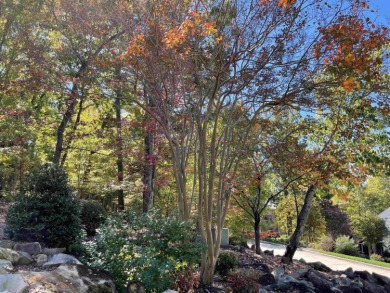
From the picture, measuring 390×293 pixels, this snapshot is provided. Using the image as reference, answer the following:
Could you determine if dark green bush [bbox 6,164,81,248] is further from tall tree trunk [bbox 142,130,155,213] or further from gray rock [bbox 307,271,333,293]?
gray rock [bbox 307,271,333,293]

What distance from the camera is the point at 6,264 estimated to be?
12.7ft

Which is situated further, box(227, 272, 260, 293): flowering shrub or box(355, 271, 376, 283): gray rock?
box(355, 271, 376, 283): gray rock

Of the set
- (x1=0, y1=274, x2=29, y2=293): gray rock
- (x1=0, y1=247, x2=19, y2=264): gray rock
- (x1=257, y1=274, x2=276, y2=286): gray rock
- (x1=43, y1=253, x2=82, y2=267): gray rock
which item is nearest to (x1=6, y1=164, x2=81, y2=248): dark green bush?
(x1=43, y1=253, x2=82, y2=267): gray rock

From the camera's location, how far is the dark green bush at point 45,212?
5365 millimetres

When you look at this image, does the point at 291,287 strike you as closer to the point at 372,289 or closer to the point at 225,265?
the point at 225,265

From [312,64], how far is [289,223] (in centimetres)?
2097

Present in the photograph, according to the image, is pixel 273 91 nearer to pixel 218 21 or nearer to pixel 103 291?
pixel 218 21

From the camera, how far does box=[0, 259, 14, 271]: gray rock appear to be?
3.81 meters

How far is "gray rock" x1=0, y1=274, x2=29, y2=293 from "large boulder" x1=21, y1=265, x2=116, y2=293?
8 centimetres

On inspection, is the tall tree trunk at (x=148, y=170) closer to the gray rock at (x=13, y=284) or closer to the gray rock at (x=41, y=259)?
the gray rock at (x=41, y=259)

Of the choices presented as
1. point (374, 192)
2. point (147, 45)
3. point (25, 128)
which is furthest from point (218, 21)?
point (374, 192)

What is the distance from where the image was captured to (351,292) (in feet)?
21.2

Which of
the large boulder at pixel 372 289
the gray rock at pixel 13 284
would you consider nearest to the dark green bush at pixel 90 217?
the gray rock at pixel 13 284

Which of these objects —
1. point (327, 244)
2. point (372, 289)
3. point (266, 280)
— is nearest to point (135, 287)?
point (266, 280)
